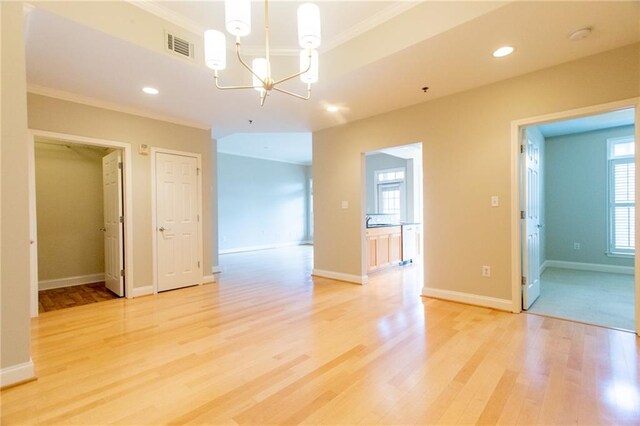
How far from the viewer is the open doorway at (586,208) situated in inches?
165

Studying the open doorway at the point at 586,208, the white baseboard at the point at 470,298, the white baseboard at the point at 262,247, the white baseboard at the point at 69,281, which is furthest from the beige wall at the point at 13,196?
the white baseboard at the point at 262,247

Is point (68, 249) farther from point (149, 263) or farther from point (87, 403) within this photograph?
point (87, 403)

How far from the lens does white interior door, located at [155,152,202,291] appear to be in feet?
14.3

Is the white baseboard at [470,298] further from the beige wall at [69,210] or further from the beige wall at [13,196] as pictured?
the beige wall at [69,210]

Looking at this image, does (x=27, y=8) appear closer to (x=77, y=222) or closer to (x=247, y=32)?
(x=247, y=32)

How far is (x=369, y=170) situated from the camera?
907cm

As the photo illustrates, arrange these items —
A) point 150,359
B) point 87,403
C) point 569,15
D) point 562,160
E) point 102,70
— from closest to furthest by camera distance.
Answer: point 87,403
point 569,15
point 150,359
point 102,70
point 562,160

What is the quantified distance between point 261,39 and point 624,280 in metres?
6.17

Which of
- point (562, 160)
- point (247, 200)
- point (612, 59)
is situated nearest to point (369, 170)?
point (247, 200)

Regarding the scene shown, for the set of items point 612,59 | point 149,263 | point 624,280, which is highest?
point 612,59

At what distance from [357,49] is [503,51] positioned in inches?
51.0

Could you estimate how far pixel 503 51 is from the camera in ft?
8.71

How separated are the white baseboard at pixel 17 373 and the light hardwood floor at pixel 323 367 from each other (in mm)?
66

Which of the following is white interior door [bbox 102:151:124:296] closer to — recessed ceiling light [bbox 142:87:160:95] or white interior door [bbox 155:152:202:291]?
white interior door [bbox 155:152:202:291]
